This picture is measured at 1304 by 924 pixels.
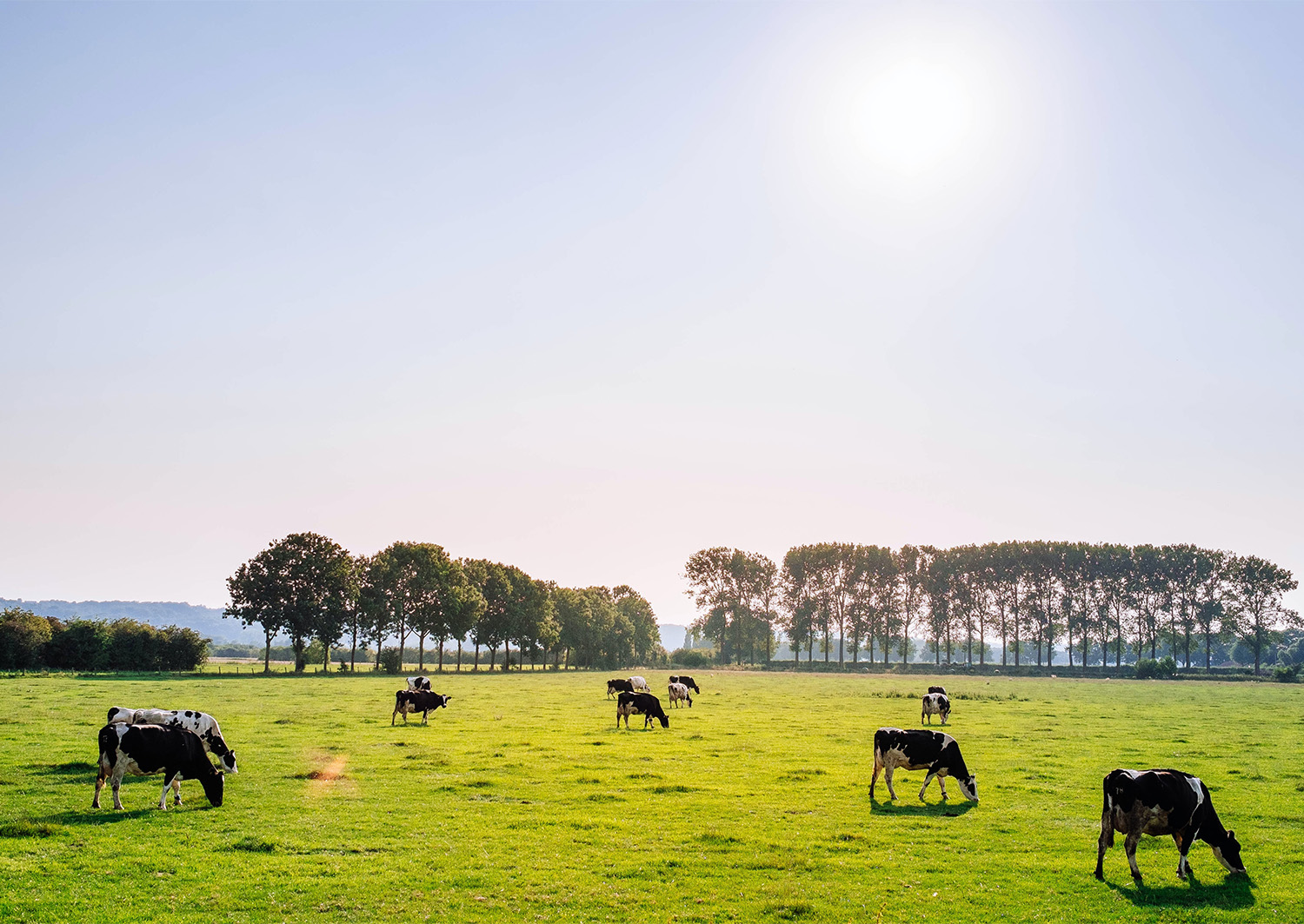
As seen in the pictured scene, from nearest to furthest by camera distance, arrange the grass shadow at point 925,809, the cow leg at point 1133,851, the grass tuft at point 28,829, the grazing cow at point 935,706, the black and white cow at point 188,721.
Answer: the cow leg at point 1133,851, the grass tuft at point 28,829, the grass shadow at point 925,809, the black and white cow at point 188,721, the grazing cow at point 935,706

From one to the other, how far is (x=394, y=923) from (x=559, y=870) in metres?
3.75

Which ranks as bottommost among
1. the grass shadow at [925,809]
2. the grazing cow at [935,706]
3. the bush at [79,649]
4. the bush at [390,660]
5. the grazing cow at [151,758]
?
the bush at [390,660]

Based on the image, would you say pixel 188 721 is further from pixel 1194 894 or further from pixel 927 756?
pixel 1194 894

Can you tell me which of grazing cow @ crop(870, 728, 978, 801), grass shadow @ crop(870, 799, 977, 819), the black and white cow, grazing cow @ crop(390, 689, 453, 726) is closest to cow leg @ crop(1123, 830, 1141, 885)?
grass shadow @ crop(870, 799, 977, 819)

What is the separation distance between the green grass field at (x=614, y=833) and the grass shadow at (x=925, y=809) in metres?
0.11

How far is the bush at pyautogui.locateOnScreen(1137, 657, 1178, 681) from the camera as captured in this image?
12319cm

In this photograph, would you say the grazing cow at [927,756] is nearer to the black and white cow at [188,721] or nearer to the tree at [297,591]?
the black and white cow at [188,721]

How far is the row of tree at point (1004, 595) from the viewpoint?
147500 mm

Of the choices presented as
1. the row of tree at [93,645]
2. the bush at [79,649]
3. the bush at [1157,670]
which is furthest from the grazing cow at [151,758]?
the bush at [1157,670]

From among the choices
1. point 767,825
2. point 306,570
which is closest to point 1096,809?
point 767,825

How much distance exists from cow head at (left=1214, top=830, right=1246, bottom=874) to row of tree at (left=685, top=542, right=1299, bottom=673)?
136 meters

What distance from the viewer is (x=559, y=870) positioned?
16.2 meters

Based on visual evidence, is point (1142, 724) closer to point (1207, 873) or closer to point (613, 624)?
point (1207, 873)

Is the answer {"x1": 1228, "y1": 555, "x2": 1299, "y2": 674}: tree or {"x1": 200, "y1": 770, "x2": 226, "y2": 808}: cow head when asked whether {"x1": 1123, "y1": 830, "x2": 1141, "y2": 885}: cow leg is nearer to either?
{"x1": 200, "y1": 770, "x2": 226, "y2": 808}: cow head
